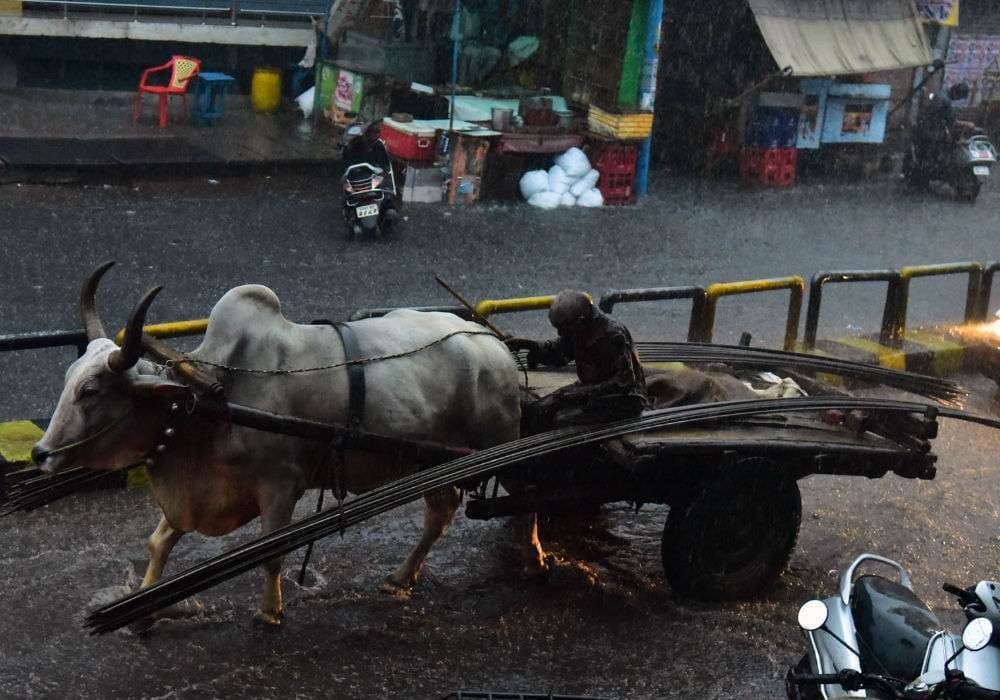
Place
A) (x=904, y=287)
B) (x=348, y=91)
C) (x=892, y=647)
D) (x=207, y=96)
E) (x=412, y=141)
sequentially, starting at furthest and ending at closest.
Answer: (x=348, y=91) < (x=207, y=96) < (x=412, y=141) < (x=904, y=287) < (x=892, y=647)

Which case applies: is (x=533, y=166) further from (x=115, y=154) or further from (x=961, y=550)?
(x=961, y=550)

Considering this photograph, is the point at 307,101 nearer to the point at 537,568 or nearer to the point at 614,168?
the point at 614,168

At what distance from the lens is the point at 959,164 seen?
57.0ft

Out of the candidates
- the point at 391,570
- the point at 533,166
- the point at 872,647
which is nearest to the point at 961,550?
the point at 872,647

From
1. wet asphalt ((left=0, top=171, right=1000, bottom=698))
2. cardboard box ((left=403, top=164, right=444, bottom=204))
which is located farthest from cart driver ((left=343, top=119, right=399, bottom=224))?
cardboard box ((left=403, top=164, right=444, bottom=204))

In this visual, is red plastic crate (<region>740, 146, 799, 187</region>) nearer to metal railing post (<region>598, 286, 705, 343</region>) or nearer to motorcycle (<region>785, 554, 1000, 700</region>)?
metal railing post (<region>598, 286, 705, 343</region>)

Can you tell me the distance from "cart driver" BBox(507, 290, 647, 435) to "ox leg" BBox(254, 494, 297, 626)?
1.29 m

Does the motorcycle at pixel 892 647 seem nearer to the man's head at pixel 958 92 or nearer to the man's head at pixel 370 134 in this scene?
the man's head at pixel 370 134

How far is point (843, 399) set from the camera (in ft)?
20.5

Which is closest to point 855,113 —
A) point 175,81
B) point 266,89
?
point 266,89

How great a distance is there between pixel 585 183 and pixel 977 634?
11.5 meters

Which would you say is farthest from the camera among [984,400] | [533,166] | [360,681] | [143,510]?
[533,166]

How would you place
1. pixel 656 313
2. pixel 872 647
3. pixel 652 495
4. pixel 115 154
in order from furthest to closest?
pixel 115 154, pixel 656 313, pixel 652 495, pixel 872 647

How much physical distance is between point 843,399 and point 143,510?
368 centimetres
